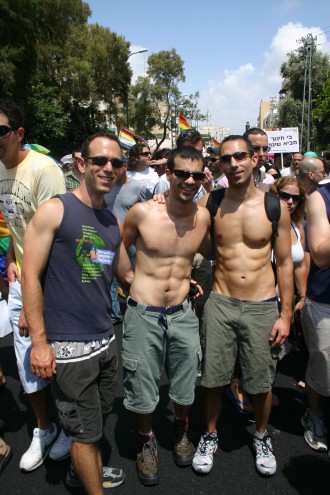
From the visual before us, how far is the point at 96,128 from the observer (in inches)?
1219

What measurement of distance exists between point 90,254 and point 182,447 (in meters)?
1.58

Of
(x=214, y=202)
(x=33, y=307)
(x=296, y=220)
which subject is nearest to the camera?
(x=33, y=307)

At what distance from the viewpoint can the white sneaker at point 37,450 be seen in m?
2.57

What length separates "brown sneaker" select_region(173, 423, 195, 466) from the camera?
2.64m

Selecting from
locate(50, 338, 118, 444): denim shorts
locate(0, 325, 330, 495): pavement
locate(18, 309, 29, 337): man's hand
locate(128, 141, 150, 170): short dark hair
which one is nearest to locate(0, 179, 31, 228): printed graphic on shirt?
locate(18, 309, 29, 337): man's hand

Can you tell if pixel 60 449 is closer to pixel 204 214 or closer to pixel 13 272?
pixel 13 272

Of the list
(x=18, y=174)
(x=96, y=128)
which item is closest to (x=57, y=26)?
(x=96, y=128)

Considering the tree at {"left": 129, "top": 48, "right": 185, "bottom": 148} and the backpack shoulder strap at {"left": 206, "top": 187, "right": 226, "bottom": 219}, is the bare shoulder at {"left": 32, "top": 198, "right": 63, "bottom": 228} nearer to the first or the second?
the backpack shoulder strap at {"left": 206, "top": 187, "right": 226, "bottom": 219}

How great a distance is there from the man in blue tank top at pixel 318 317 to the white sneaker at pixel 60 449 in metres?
1.76

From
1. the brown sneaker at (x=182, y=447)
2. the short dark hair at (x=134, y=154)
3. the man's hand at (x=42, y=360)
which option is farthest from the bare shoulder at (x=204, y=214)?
the short dark hair at (x=134, y=154)

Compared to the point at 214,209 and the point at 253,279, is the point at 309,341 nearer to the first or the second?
the point at 253,279

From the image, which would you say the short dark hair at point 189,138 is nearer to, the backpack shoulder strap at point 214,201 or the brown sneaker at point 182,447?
the backpack shoulder strap at point 214,201

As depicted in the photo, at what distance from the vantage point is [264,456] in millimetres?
2604

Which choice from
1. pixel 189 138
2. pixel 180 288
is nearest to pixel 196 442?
pixel 180 288
